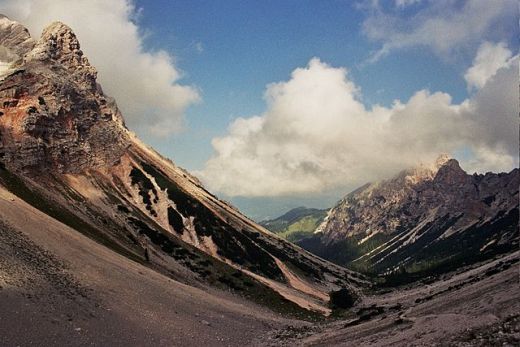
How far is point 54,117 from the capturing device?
14712 cm

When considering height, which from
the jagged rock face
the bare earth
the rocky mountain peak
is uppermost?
the rocky mountain peak

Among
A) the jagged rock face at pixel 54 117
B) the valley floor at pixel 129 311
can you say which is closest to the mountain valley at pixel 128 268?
the valley floor at pixel 129 311

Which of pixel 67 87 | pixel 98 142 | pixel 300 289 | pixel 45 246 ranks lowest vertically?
pixel 300 289

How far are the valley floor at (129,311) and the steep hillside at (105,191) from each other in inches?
1035

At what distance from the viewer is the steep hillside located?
105000mm

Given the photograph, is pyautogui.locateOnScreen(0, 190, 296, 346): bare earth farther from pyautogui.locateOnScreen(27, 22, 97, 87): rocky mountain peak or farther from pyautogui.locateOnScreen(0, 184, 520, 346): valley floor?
pyautogui.locateOnScreen(27, 22, 97, 87): rocky mountain peak

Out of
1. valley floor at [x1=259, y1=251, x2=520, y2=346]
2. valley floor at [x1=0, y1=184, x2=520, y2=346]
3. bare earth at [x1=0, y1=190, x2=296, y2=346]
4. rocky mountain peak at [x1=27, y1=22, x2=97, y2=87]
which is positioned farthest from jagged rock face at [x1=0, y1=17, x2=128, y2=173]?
valley floor at [x1=259, y1=251, x2=520, y2=346]

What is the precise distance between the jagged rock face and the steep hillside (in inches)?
14.6

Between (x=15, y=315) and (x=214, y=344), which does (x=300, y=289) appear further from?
(x=15, y=315)

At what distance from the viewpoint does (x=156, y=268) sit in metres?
92.2

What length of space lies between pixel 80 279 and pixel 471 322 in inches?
1593

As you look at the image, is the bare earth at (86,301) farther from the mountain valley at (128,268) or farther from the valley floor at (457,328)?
the valley floor at (457,328)

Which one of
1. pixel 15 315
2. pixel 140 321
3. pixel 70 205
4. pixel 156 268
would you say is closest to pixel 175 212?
pixel 70 205

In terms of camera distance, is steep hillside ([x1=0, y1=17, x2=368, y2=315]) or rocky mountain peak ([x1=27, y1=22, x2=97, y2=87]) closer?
steep hillside ([x1=0, y1=17, x2=368, y2=315])
